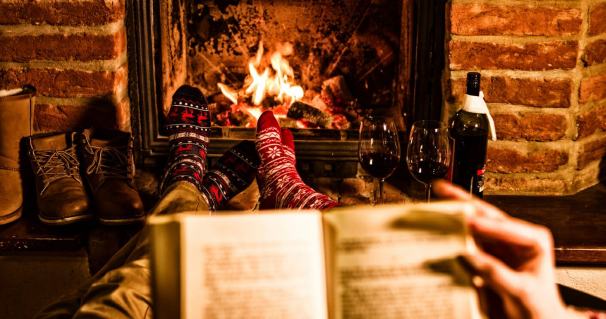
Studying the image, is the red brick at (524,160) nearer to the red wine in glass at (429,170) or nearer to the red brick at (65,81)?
the red wine in glass at (429,170)

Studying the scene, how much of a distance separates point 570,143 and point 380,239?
1.15 metres

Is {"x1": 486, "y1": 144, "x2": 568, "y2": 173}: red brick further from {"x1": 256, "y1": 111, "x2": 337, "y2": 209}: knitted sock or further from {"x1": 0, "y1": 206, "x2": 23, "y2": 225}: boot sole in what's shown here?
{"x1": 0, "y1": 206, "x2": 23, "y2": 225}: boot sole

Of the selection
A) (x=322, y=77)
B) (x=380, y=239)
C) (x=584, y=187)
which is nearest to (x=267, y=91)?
(x=322, y=77)

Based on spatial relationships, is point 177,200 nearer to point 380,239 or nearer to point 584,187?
point 380,239

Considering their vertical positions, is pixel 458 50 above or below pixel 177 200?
above

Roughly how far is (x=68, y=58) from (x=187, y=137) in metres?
0.34

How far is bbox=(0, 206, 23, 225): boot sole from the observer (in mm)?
1433

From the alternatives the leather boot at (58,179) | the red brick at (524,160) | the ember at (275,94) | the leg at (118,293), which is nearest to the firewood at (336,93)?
the ember at (275,94)

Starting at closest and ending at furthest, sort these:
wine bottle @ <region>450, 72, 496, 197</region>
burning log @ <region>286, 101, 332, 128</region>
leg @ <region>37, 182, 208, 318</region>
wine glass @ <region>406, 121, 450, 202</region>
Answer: leg @ <region>37, 182, 208, 318</region> < wine glass @ <region>406, 121, 450, 202</region> < wine bottle @ <region>450, 72, 496, 197</region> < burning log @ <region>286, 101, 332, 128</region>

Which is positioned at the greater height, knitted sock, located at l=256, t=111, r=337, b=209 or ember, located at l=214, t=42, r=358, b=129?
ember, located at l=214, t=42, r=358, b=129

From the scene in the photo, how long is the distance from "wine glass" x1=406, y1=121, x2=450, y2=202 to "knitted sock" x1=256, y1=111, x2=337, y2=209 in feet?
0.76

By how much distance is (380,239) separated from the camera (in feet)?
1.74

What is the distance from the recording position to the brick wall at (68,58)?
1.49 m

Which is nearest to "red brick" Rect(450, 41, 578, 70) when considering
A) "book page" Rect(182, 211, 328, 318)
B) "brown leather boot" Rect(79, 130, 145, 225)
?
"brown leather boot" Rect(79, 130, 145, 225)
